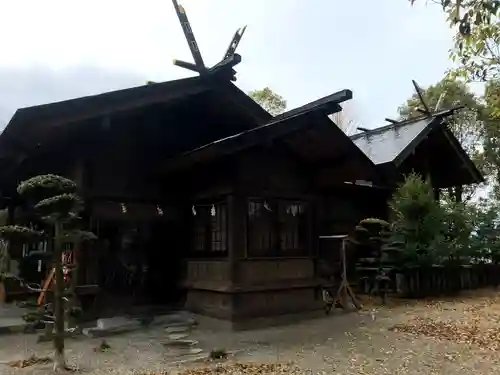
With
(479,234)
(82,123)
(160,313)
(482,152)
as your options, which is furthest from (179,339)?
(482,152)

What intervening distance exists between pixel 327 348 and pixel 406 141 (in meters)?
9.30

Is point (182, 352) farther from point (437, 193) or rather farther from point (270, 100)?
point (270, 100)

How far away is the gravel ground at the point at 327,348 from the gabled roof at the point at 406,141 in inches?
229

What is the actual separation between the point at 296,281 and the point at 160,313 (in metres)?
2.35

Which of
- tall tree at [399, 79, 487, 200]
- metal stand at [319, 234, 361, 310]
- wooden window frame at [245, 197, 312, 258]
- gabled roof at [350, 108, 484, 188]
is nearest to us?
wooden window frame at [245, 197, 312, 258]

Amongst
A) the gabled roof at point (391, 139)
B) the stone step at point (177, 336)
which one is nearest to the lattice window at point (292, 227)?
the stone step at point (177, 336)

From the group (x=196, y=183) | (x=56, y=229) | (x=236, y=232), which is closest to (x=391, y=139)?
(x=196, y=183)

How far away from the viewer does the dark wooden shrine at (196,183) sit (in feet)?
23.8

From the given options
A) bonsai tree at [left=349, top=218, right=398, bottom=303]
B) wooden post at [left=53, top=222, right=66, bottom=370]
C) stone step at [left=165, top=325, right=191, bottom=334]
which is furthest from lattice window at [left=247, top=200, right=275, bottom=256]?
bonsai tree at [left=349, top=218, right=398, bottom=303]

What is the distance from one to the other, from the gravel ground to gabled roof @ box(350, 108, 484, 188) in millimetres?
5821

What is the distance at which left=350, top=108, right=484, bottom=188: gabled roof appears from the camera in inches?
521

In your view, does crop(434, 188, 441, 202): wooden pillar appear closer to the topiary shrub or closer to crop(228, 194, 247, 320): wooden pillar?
the topiary shrub

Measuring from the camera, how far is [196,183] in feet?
27.7

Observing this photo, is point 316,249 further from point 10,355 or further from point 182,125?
point 10,355
